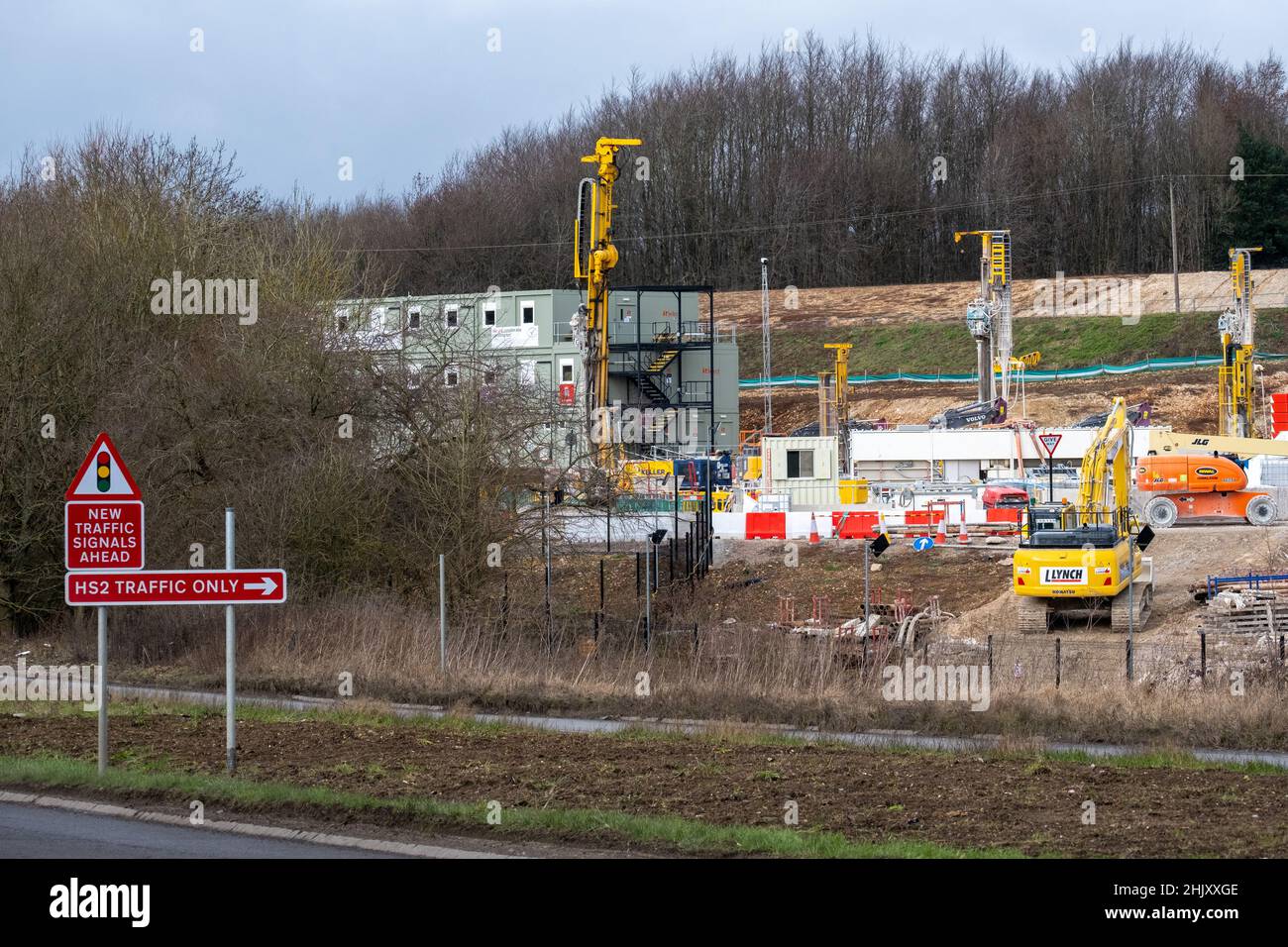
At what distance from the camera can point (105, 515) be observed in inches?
465

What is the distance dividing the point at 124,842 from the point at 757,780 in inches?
189

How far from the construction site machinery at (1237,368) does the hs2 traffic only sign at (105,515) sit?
1862 inches

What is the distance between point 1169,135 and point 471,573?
8168 centimetres

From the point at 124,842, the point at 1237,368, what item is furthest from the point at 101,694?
the point at 1237,368

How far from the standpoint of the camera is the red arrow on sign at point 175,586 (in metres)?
11.6

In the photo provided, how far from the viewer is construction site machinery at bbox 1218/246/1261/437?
52531 millimetres

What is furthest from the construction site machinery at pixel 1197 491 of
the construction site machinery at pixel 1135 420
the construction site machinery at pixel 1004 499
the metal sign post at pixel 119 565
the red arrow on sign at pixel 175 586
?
the metal sign post at pixel 119 565

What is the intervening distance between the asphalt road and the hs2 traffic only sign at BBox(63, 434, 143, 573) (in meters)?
2.07

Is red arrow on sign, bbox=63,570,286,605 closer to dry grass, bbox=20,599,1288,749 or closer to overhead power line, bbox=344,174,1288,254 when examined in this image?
dry grass, bbox=20,599,1288,749

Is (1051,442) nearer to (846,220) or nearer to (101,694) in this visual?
(101,694)

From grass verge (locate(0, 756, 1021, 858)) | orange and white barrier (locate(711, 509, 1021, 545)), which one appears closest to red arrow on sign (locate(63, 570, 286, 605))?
grass verge (locate(0, 756, 1021, 858))

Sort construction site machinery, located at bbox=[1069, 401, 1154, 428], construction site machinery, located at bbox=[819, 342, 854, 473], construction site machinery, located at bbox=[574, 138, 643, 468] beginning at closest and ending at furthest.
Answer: construction site machinery, located at bbox=[574, 138, 643, 468] < construction site machinery, located at bbox=[1069, 401, 1154, 428] < construction site machinery, located at bbox=[819, 342, 854, 473]
